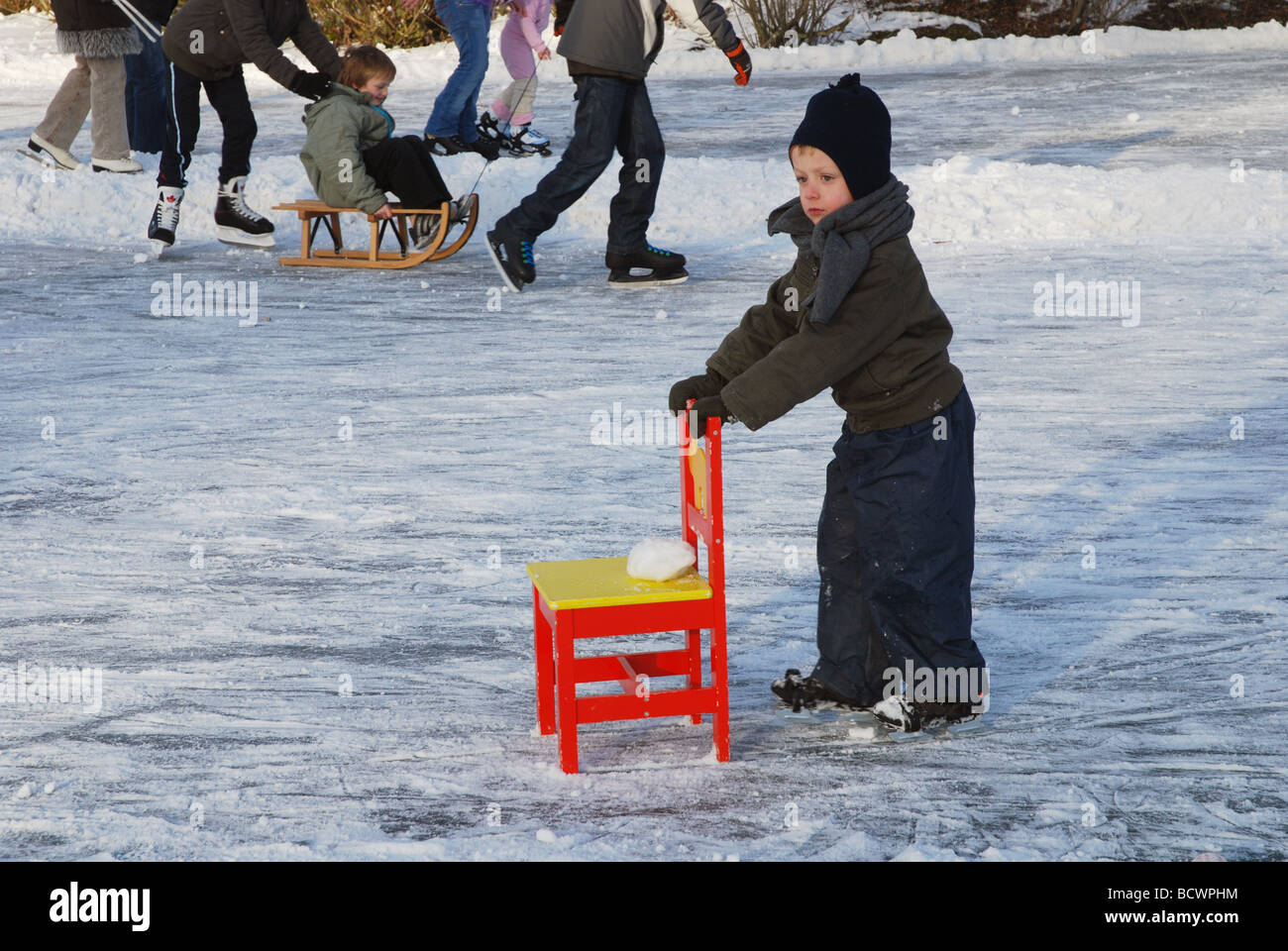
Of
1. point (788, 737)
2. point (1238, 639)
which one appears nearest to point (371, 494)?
point (788, 737)

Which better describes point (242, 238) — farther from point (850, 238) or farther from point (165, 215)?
point (850, 238)

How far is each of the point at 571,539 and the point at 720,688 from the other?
4.64ft

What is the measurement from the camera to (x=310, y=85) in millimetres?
7980

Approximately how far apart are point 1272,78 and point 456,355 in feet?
37.4

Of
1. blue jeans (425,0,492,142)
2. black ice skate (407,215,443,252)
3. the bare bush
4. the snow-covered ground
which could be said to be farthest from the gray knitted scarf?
the bare bush

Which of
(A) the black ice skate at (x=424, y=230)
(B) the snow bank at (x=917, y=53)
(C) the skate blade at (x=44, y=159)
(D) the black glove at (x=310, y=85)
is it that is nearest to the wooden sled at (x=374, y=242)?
(A) the black ice skate at (x=424, y=230)

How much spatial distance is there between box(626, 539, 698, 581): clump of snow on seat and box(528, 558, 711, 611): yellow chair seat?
13 millimetres

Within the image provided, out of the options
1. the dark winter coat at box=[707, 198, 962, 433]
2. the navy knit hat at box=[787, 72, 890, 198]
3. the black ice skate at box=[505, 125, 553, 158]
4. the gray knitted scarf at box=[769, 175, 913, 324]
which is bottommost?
the dark winter coat at box=[707, 198, 962, 433]

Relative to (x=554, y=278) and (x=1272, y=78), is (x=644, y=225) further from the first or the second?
(x=1272, y=78)

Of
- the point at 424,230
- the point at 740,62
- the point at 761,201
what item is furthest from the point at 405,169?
the point at 761,201

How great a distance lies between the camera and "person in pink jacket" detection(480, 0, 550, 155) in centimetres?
1068

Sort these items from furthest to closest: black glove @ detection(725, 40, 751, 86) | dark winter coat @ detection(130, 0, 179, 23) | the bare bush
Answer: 1. the bare bush
2. dark winter coat @ detection(130, 0, 179, 23)
3. black glove @ detection(725, 40, 751, 86)

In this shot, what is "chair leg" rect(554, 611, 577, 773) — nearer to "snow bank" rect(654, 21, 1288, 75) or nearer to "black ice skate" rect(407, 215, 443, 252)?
"black ice skate" rect(407, 215, 443, 252)

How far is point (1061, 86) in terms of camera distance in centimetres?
1512
